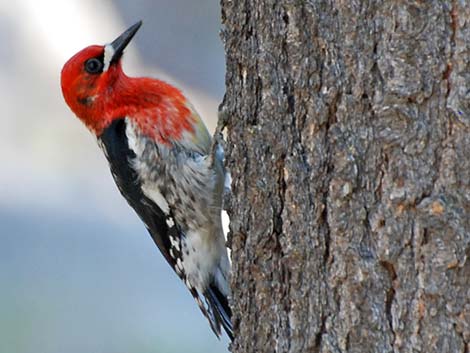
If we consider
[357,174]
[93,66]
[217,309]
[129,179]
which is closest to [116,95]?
[93,66]

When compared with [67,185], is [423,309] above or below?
below

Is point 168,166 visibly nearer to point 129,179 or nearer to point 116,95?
point 129,179

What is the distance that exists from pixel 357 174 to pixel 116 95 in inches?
70.8

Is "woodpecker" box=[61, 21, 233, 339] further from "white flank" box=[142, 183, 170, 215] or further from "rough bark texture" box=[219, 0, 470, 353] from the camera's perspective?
"rough bark texture" box=[219, 0, 470, 353]

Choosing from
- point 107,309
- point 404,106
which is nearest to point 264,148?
point 404,106

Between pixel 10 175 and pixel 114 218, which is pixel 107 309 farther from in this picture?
pixel 10 175

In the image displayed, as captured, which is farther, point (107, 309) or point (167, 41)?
point (167, 41)

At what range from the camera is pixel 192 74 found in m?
7.71

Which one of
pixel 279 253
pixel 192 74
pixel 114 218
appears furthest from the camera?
pixel 192 74

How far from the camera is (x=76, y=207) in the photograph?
681 cm

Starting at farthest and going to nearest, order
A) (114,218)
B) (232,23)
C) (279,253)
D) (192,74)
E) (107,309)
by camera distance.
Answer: (192,74) < (114,218) < (107,309) < (232,23) < (279,253)

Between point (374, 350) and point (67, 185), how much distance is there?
16.2 ft

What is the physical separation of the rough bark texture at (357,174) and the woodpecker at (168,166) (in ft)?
3.77

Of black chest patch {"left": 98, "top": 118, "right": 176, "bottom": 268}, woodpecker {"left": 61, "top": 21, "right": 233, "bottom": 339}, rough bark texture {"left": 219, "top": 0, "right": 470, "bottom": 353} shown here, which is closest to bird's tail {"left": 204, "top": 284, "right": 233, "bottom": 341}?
woodpecker {"left": 61, "top": 21, "right": 233, "bottom": 339}
